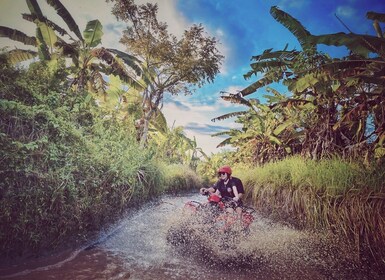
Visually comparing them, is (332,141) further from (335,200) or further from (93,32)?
(93,32)

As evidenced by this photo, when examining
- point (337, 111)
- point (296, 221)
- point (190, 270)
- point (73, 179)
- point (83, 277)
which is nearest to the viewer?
point (83, 277)

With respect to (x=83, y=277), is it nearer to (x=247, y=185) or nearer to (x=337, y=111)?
(x=247, y=185)

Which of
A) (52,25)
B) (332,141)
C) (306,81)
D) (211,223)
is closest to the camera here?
(211,223)

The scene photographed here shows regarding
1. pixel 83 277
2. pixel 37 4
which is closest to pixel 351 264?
pixel 83 277

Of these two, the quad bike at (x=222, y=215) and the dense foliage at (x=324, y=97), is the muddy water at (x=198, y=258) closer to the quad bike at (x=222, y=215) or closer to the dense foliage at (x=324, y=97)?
the quad bike at (x=222, y=215)

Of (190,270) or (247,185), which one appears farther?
(247,185)

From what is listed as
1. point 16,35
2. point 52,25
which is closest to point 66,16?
point 52,25

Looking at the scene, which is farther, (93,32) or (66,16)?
(66,16)

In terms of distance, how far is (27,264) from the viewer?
10.5 feet

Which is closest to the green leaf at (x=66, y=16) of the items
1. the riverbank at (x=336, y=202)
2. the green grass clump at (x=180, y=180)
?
the green grass clump at (x=180, y=180)

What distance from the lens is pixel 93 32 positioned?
9055mm

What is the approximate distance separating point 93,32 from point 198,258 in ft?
26.8

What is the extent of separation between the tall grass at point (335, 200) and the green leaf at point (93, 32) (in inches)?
291

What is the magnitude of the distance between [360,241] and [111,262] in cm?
392
